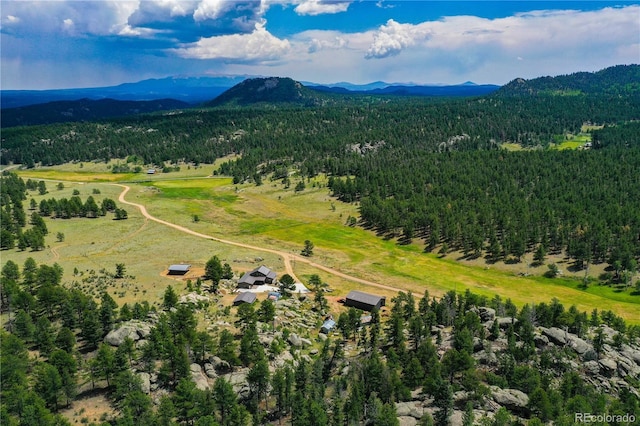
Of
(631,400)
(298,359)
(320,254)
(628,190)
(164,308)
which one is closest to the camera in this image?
(631,400)

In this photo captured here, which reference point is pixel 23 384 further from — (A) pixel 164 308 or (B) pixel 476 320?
(B) pixel 476 320

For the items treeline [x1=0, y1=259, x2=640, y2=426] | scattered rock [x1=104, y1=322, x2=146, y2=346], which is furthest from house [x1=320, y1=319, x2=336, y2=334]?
scattered rock [x1=104, y1=322, x2=146, y2=346]

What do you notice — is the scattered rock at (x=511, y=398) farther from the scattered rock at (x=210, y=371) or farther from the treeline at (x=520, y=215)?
the treeline at (x=520, y=215)

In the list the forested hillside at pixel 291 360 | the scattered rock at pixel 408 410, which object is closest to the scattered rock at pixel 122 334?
the forested hillside at pixel 291 360

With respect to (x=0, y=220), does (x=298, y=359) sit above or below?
below

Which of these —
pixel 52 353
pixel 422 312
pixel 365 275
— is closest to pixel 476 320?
pixel 422 312

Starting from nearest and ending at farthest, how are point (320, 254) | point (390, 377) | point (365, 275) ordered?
point (390, 377), point (365, 275), point (320, 254)
